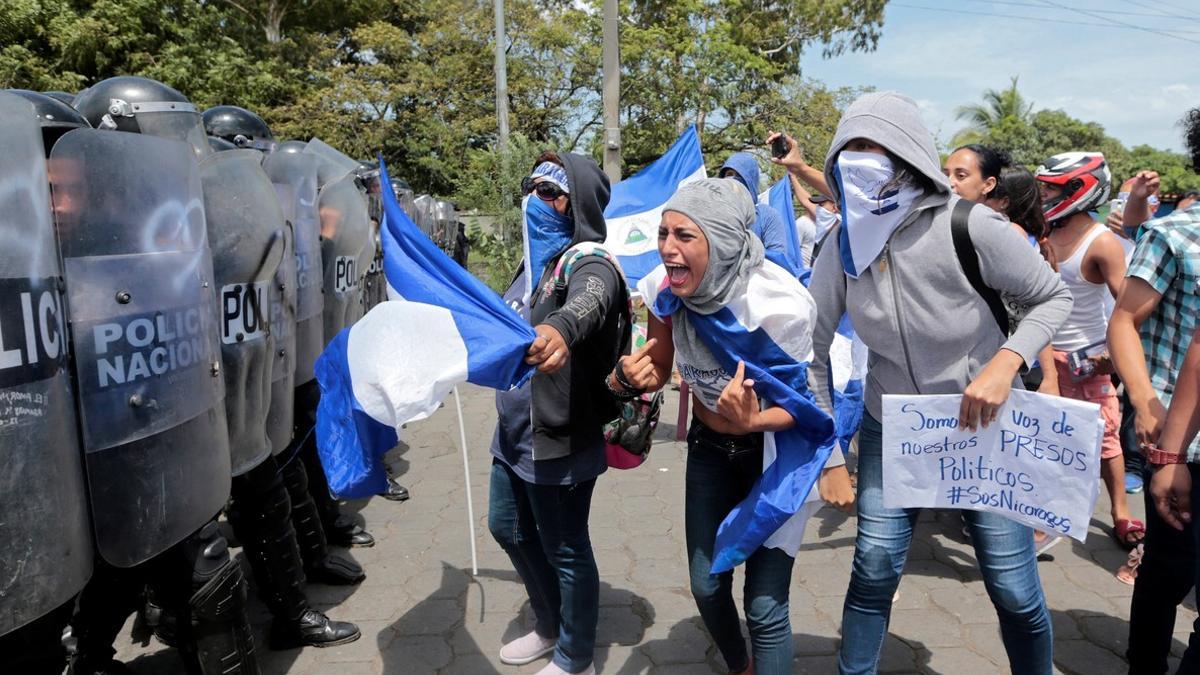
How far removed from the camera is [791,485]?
2.39 meters

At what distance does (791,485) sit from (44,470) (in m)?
1.88

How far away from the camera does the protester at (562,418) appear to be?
107 inches

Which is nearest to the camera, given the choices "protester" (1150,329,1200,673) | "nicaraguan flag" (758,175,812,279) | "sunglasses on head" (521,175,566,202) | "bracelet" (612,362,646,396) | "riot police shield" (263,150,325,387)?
"protester" (1150,329,1200,673)

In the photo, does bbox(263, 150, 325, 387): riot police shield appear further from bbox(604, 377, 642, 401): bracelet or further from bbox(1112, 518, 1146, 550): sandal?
bbox(1112, 518, 1146, 550): sandal

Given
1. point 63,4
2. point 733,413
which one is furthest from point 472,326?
point 63,4

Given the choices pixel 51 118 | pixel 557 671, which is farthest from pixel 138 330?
pixel 557 671

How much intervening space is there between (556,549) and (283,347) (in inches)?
51.1

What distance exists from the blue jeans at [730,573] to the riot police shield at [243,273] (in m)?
1.50

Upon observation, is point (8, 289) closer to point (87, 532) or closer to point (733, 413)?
point (87, 532)

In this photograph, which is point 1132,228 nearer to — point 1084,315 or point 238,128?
point 1084,315

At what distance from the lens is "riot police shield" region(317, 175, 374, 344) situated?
396cm

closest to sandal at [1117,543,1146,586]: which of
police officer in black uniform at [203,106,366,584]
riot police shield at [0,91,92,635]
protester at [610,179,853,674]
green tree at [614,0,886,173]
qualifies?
protester at [610,179,853,674]

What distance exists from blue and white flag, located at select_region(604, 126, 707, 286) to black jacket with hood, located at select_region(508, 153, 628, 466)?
150 inches

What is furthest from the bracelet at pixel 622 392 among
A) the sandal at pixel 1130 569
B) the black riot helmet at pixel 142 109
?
the sandal at pixel 1130 569
